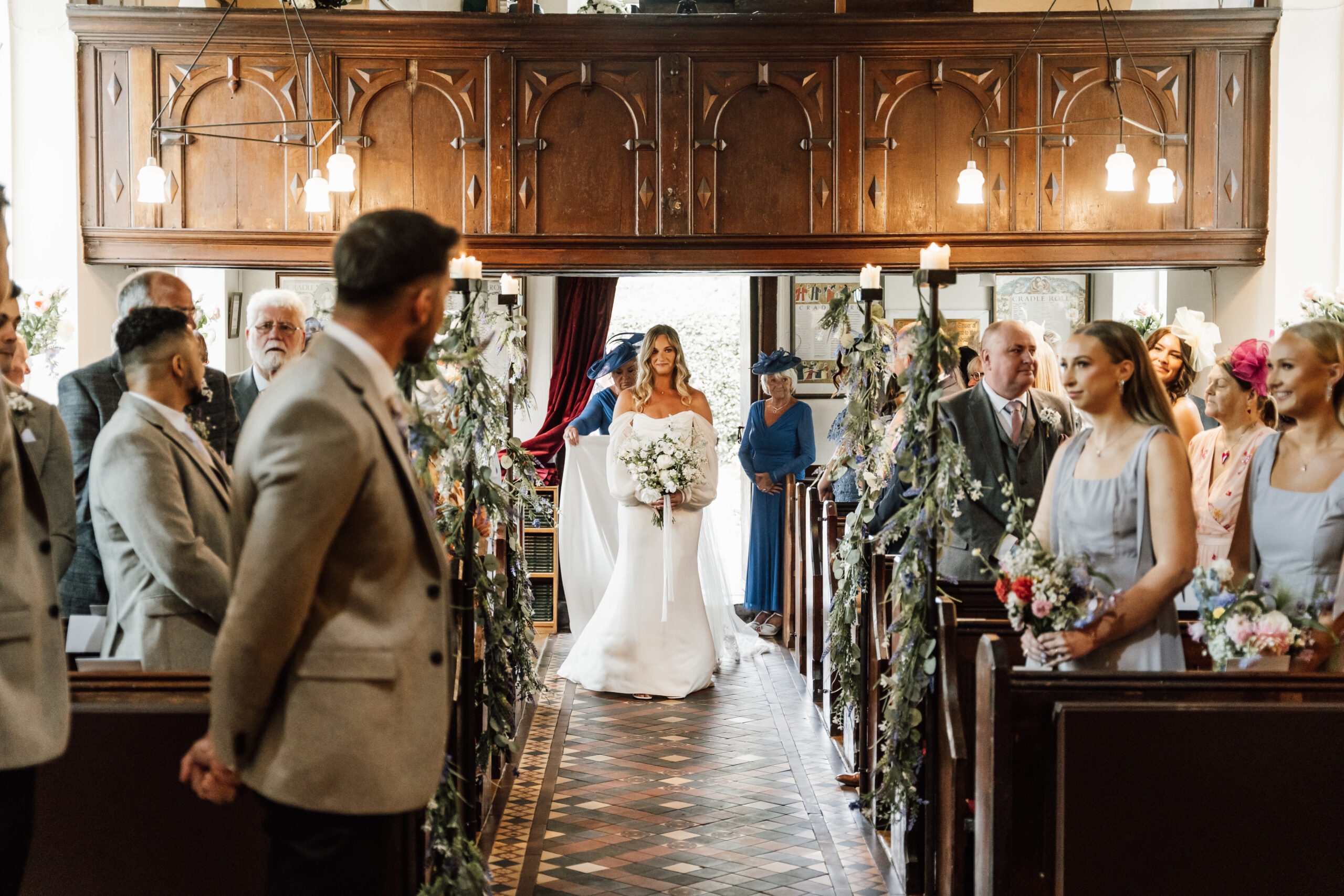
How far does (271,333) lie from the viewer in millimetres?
4750

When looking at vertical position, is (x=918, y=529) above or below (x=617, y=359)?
below

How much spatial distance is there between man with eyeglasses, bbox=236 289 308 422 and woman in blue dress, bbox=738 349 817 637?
4.42 meters

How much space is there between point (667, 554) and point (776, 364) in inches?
90.8

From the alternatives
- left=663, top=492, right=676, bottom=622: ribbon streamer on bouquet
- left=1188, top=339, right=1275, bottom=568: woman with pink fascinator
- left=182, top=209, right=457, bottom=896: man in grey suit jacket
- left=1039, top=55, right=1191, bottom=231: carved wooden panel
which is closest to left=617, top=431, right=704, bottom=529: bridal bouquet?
left=663, top=492, right=676, bottom=622: ribbon streamer on bouquet

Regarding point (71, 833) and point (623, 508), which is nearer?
point (71, 833)

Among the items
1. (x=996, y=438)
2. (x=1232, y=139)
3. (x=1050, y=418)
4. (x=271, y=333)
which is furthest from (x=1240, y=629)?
(x=1232, y=139)

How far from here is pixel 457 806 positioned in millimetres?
3480

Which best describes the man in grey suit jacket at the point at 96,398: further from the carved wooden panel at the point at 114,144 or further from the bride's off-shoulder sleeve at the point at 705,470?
the bride's off-shoulder sleeve at the point at 705,470

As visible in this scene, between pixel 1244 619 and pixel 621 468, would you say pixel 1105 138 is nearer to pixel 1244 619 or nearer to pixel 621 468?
pixel 621 468

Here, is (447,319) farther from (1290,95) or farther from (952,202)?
(1290,95)

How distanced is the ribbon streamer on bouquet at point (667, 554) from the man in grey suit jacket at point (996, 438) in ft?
8.49

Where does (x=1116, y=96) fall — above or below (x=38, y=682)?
above

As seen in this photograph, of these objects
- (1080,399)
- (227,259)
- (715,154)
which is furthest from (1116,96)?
(227,259)

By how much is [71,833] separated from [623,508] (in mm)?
4737
